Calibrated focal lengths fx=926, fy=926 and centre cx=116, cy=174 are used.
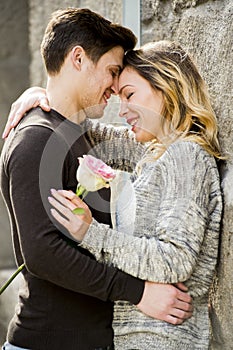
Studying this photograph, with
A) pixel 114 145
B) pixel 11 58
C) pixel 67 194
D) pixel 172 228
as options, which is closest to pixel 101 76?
pixel 114 145

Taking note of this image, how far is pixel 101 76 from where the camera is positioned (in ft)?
9.33

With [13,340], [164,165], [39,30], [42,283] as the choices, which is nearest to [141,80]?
[164,165]

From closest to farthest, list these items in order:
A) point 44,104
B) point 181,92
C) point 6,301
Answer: point 181,92, point 44,104, point 6,301

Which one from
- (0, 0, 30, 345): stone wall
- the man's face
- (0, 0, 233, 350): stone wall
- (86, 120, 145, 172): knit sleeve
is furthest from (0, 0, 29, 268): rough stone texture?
the man's face

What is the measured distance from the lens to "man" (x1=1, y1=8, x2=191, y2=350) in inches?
101

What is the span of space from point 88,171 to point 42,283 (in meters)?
0.39

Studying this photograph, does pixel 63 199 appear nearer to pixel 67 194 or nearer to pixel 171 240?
pixel 67 194

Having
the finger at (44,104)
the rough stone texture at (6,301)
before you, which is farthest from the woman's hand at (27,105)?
the rough stone texture at (6,301)

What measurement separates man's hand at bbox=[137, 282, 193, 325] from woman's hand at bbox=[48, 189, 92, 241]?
245 millimetres

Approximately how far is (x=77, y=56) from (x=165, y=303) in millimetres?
805

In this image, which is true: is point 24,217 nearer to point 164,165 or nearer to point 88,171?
point 88,171

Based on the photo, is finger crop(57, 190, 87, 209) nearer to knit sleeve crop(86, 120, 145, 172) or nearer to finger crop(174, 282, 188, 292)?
finger crop(174, 282, 188, 292)

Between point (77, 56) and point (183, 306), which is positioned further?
point (77, 56)

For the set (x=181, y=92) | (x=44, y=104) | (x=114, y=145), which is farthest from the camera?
(x=114, y=145)
